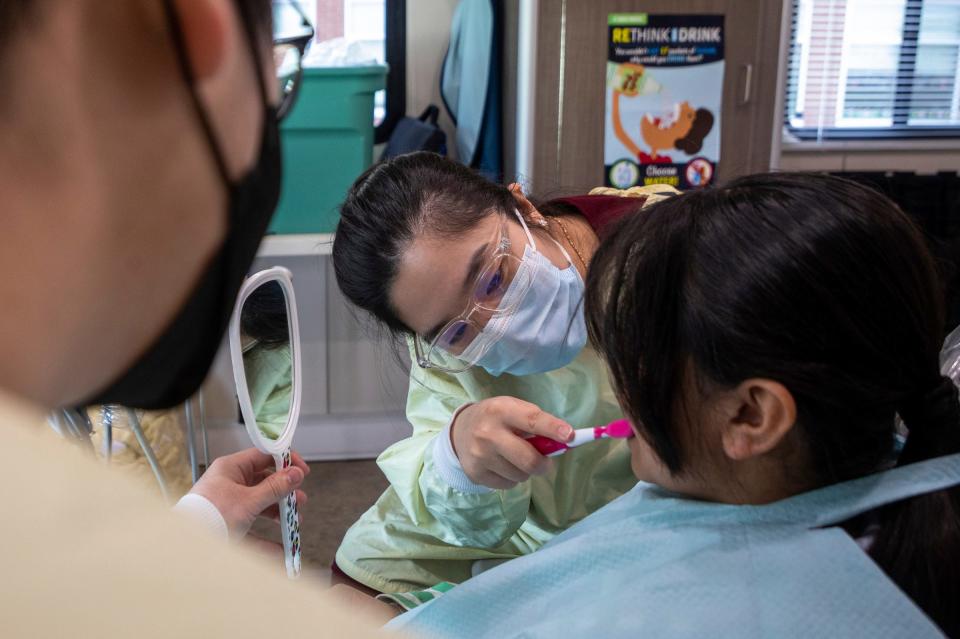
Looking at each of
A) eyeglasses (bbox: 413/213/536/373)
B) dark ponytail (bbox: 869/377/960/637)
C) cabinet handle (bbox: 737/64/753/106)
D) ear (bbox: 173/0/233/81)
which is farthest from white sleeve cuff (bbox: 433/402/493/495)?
cabinet handle (bbox: 737/64/753/106)

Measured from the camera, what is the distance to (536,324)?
1373mm

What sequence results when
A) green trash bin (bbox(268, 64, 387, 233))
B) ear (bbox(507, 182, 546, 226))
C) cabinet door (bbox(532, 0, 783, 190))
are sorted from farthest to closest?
green trash bin (bbox(268, 64, 387, 233)) < cabinet door (bbox(532, 0, 783, 190)) < ear (bbox(507, 182, 546, 226))

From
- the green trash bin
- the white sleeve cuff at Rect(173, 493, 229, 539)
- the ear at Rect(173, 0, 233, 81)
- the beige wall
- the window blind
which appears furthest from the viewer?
the window blind

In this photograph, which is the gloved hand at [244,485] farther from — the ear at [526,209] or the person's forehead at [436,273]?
the ear at [526,209]

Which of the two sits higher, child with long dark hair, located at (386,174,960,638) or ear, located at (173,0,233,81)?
ear, located at (173,0,233,81)

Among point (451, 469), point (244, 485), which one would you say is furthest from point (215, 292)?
point (451, 469)

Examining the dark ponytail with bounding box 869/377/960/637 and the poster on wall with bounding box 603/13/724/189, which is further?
the poster on wall with bounding box 603/13/724/189

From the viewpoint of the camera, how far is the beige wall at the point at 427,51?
3027 millimetres

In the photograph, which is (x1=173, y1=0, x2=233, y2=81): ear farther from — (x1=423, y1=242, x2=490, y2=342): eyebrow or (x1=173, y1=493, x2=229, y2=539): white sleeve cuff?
(x1=423, y1=242, x2=490, y2=342): eyebrow

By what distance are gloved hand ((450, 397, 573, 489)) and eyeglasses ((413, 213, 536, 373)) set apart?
131mm

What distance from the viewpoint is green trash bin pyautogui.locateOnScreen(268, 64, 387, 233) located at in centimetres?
249

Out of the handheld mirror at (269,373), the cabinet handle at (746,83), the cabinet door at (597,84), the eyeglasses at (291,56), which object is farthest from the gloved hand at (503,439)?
the cabinet handle at (746,83)

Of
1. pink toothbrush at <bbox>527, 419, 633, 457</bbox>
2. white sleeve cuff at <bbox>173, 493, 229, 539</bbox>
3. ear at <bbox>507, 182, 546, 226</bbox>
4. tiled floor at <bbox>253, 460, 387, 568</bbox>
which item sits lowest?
tiled floor at <bbox>253, 460, 387, 568</bbox>

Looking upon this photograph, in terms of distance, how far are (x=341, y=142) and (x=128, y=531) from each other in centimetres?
234
